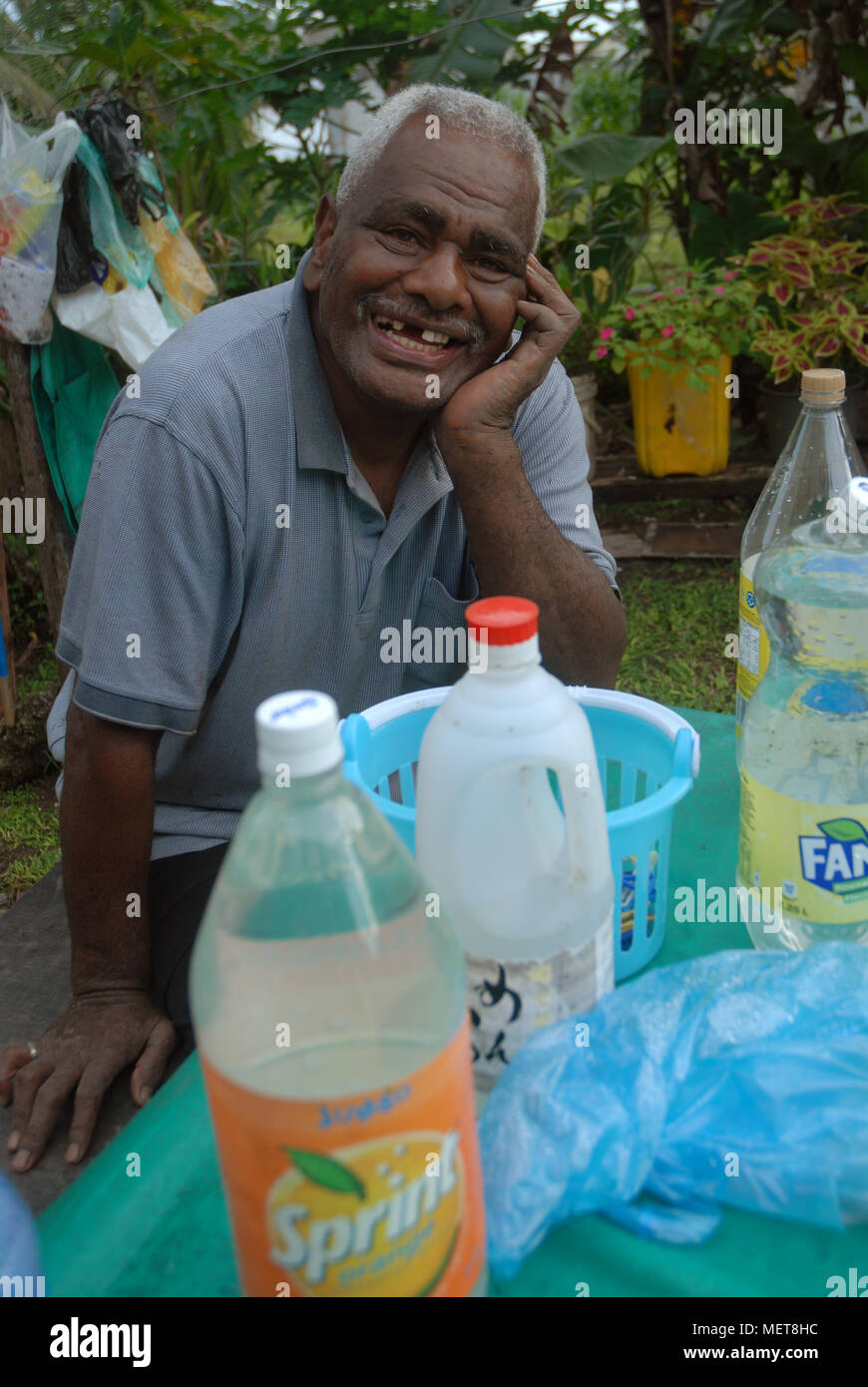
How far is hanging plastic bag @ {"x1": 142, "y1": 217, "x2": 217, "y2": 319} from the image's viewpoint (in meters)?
3.54

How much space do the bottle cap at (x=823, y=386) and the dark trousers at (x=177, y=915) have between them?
1.17 m

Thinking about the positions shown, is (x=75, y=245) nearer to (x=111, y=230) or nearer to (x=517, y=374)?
(x=111, y=230)

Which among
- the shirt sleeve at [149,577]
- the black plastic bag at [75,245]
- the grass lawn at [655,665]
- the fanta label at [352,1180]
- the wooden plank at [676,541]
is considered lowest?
the grass lawn at [655,665]

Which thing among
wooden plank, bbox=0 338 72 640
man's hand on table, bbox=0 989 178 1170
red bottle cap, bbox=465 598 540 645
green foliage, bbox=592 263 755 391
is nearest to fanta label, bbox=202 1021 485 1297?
red bottle cap, bbox=465 598 540 645

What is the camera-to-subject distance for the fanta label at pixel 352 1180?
682 mm

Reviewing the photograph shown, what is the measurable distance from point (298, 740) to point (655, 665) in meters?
3.66

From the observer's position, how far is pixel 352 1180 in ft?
2.26

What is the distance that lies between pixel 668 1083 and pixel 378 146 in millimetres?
1436

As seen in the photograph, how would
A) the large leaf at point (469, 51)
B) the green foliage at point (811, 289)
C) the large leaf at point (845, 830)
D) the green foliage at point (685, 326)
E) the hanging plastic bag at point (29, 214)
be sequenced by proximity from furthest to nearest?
1. the green foliage at point (685, 326)
2. the green foliage at point (811, 289)
3. the large leaf at point (469, 51)
4. the hanging plastic bag at point (29, 214)
5. the large leaf at point (845, 830)

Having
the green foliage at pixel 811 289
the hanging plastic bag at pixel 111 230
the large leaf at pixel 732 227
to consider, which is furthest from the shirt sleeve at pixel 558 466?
the large leaf at pixel 732 227

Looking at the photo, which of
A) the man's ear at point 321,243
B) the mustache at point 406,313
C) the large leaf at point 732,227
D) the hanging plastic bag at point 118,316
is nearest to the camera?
the mustache at point 406,313

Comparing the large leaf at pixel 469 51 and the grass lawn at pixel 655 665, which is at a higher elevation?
the large leaf at pixel 469 51

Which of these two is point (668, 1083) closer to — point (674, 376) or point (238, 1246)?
point (238, 1246)

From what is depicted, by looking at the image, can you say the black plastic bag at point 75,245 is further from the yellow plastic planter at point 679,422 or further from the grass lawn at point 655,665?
the yellow plastic planter at point 679,422
